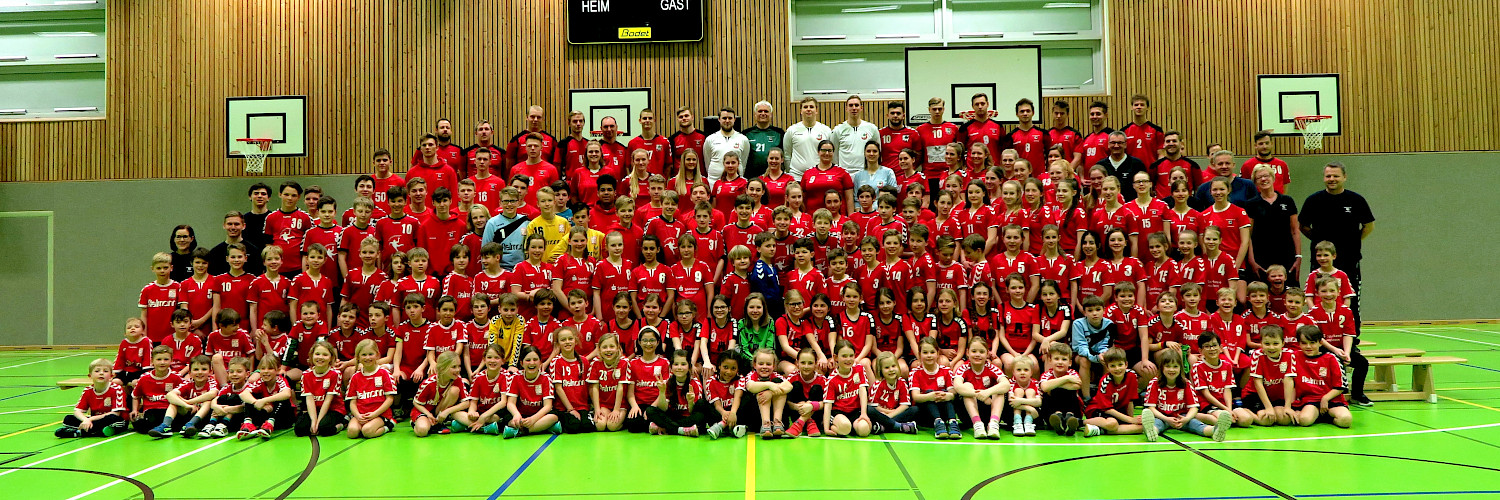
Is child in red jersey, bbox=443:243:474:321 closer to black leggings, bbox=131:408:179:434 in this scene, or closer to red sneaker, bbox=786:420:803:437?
black leggings, bbox=131:408:179:434

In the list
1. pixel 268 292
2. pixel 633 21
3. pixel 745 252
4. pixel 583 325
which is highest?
pixel 633 21

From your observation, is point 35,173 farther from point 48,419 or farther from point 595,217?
Answer: point 595,217

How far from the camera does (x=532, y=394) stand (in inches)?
307

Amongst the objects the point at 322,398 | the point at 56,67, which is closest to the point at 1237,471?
the point at 322,398

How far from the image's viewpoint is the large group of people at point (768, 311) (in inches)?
298

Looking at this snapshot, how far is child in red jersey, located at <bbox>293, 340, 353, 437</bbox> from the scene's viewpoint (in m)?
7.52

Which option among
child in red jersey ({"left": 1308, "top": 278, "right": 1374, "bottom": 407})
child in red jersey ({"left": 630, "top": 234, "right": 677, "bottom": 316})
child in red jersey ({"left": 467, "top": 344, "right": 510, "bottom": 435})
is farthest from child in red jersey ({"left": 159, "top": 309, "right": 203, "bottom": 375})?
child in red jersey ({"left": 1308, "top": 278, "right": 1374, "bottom": 407})

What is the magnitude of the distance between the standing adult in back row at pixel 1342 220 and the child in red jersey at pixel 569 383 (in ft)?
27.2

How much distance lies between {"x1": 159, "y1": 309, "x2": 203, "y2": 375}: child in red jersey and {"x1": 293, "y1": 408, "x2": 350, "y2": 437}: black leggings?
66.2 inches

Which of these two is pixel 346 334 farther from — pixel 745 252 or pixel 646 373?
pixel 745 252

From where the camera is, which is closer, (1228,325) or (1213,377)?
(1213,377)

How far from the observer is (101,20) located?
15.8 metres

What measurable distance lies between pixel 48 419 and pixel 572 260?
5.39 metres

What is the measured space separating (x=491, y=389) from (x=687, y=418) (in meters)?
1.84
